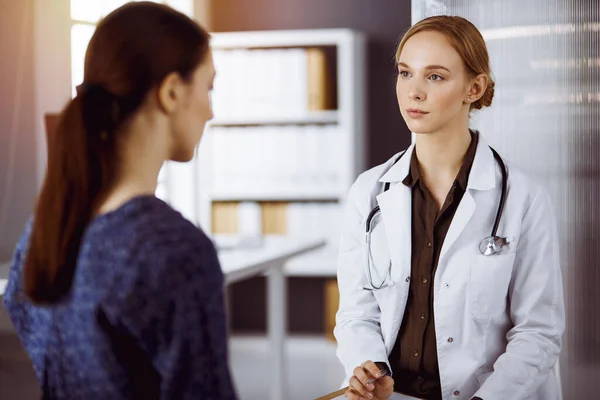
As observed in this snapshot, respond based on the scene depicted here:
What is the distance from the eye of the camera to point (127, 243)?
0.77 meters

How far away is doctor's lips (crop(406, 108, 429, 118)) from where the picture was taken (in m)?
1.38

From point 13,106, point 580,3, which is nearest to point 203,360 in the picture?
point 580,3

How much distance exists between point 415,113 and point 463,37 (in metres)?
0.16

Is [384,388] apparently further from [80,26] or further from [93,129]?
[80,26]

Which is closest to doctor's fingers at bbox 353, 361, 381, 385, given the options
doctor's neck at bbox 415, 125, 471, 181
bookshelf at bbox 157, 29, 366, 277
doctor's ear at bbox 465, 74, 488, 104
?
doctor's neck at bbox 415, 125, 471, 181


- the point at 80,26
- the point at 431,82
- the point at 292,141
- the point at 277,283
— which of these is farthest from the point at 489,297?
the point at 292,141

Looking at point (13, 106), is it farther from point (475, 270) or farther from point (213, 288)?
point (213, 288)

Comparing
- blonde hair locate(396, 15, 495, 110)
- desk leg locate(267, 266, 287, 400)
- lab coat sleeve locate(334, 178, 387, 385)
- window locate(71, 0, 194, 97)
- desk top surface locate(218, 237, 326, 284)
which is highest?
window locate(71, 0, 194, 97)

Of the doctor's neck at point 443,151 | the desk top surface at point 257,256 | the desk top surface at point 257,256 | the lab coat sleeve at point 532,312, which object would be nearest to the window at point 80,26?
the desk top surface at point 257,256

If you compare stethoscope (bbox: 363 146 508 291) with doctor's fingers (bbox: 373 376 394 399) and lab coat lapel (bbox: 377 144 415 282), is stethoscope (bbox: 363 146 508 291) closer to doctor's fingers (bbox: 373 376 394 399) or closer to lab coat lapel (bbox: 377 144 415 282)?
lab coat lapel (bbox: 377 144 415 282)

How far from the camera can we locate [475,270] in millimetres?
1367

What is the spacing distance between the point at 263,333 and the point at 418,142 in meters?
3.58

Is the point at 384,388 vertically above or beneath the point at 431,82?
beneath

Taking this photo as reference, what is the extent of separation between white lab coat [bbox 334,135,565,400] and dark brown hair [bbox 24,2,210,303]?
0.71m
